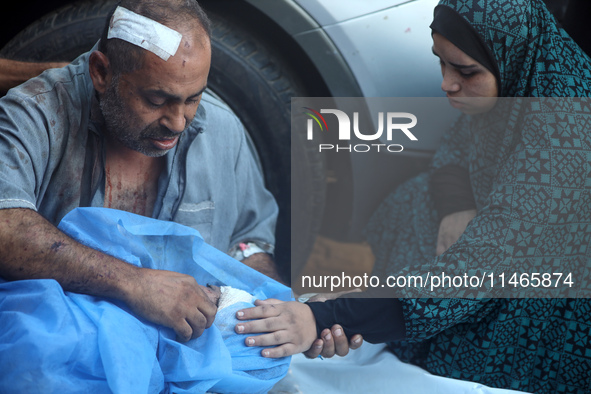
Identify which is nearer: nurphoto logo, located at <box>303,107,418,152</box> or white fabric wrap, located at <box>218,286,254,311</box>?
white fabric wrap, located at <box>218,286,254,311</box>

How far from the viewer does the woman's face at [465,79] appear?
2096mm

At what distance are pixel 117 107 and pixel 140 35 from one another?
234 mm

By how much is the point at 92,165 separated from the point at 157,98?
13.2 inches

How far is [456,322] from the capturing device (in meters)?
1.96

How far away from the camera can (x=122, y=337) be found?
1509 millimetres

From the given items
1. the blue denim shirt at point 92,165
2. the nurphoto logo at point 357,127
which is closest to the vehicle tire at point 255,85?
the nurphoto logo at point 357,127

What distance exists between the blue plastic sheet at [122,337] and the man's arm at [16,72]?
0.65m

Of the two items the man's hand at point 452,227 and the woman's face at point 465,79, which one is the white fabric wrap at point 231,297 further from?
the woman's face at point 465,79

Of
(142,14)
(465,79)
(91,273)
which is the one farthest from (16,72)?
(465,79)

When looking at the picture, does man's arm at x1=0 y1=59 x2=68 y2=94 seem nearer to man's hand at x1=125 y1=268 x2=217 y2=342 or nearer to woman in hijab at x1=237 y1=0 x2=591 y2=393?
man's hand at x1=125 y1=268 x2=217 y2=342

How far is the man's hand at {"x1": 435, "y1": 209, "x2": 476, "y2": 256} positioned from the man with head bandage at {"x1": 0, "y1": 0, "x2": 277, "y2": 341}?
903mm

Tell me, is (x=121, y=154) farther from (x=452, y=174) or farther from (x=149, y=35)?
(x=452, y=174)

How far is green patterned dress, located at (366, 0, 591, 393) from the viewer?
6.22 feet

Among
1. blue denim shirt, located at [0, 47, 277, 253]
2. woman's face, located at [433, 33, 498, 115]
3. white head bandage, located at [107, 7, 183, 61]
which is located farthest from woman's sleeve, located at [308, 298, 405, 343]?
white head bandage, located at [107, 7, 183, 61]
